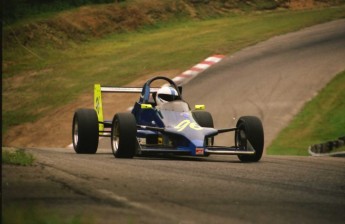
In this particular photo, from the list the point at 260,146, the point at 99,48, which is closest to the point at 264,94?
the point at 260,146

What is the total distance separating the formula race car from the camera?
15.5 metres

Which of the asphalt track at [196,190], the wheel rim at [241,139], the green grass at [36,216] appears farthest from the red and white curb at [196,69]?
the green grass at [36,216]

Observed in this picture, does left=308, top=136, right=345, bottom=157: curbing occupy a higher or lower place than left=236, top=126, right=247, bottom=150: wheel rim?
lower

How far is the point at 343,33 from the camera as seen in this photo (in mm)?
38406

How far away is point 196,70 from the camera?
3444 cm

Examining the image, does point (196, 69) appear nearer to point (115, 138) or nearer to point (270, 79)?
point (270, 79)

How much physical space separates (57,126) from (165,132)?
13819mm

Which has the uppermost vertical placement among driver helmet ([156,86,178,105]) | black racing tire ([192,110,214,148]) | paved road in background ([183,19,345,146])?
paved road in background ([183,19,345,146])

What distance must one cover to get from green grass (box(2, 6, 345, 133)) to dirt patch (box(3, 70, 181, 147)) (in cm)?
67

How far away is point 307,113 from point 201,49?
41.1 feet

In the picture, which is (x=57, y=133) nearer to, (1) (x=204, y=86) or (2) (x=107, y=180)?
(1) (x=204, y=86)

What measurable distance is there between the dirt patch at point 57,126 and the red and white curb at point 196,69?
0.90 meters

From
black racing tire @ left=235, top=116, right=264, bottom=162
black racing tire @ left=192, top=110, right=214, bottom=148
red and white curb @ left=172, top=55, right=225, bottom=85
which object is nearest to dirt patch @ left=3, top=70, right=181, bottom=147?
red and white curb @ left=172, top=55, right=225, bottom=85

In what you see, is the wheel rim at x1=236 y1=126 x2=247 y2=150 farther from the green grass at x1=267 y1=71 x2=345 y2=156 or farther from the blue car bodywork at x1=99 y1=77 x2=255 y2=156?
the green grass at x1=267 y1=71 x2=345 y2=156
